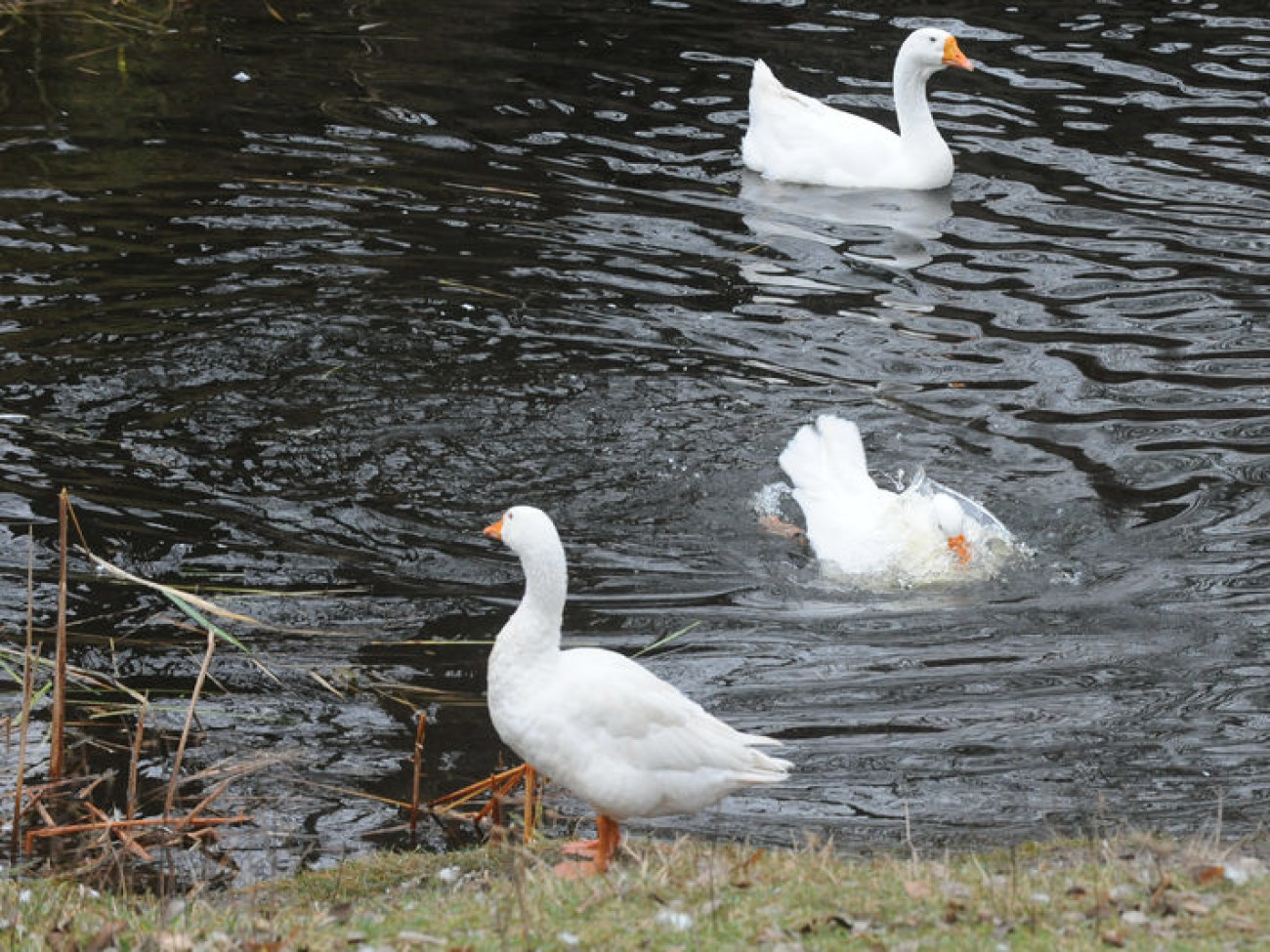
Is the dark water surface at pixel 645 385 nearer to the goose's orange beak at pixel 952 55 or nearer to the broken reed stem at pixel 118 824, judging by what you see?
the broken reed stem at pixel 118 824

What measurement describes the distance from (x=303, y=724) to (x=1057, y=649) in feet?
10.2

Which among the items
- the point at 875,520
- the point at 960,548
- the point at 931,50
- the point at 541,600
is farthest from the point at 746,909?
the point at 931,50

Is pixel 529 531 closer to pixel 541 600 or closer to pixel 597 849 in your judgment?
pixel 541 600

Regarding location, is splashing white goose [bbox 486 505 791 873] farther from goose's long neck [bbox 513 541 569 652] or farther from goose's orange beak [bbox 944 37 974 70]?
goose's orange beak [bbox 944 37 974 70]

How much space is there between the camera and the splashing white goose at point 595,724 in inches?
221

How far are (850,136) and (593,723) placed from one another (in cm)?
877

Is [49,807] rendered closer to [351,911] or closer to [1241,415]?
[351,911]

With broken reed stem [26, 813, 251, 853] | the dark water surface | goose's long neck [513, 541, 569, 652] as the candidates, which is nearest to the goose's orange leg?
goose's long neck [513, 541, 569, 652]

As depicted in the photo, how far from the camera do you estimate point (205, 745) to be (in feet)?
22.6

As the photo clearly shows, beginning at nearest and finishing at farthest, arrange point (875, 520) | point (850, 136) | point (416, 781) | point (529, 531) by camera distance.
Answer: point (529, 531), point (416, 781), point (875, 520), point (850, 136)

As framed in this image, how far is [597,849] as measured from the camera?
573 centimetres

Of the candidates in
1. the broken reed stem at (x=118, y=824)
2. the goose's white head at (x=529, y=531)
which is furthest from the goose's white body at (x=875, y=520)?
the broken reed stem at (x=118, y=824)

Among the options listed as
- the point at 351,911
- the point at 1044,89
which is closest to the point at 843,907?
the point at 351,911

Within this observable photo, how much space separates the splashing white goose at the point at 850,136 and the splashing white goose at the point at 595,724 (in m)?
8.12
